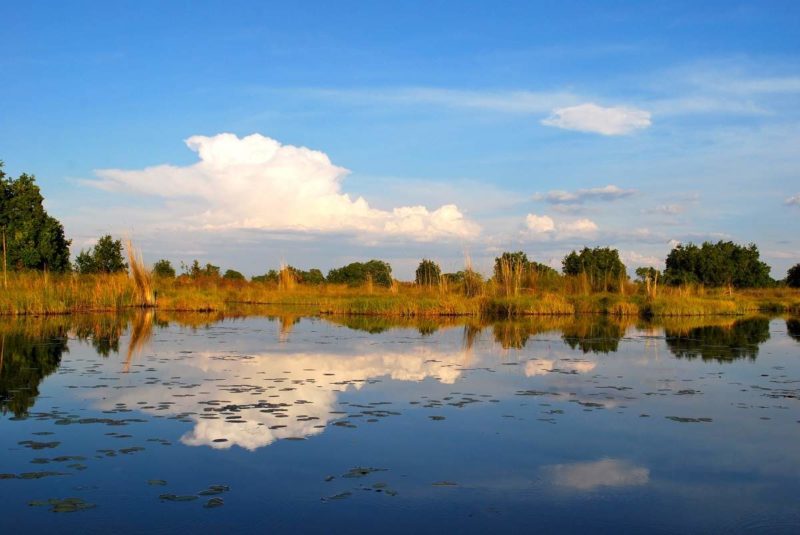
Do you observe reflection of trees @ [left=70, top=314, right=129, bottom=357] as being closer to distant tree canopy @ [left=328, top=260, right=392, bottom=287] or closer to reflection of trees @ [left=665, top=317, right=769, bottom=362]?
reflection of trees @ [left=665, top=317, right=769, bottom=362]

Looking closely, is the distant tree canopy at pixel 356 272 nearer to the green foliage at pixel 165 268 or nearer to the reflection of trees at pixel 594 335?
the green foliage at pixel 165 268

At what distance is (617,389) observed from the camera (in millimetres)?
10398

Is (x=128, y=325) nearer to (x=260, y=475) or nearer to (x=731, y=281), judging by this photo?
(x=260, y=475)

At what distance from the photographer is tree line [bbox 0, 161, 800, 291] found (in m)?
32.5

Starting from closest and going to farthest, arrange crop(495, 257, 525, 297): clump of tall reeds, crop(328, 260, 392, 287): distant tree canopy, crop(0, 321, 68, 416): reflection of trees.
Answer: crop(0, 321, 68, 416): reflection of trees
crop(495, 257, 525, 297): clump of tall reeds
crop(328, 260, 392, 287): distant tree canopy

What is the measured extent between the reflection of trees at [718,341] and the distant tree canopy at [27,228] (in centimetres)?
2887

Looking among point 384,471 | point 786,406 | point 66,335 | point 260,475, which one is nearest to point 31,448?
point 260,475

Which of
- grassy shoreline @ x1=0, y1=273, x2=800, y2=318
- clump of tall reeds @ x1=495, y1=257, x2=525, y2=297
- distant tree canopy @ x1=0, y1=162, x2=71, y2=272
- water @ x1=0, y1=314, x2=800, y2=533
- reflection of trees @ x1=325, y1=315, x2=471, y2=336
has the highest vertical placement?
distant tree canopy @ x1=0, y1=162, x2=71, y2=272

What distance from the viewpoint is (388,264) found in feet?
219

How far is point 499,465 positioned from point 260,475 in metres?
2.16

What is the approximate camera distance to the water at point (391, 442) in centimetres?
487

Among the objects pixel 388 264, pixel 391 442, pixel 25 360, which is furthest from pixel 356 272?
pixel 391 442

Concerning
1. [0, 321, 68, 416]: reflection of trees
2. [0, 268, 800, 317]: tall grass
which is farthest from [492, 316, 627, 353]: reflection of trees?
[0, 321, 68, 416]: reflection of trees

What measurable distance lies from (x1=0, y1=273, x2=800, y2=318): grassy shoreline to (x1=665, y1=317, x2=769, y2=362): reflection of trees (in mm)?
6858
